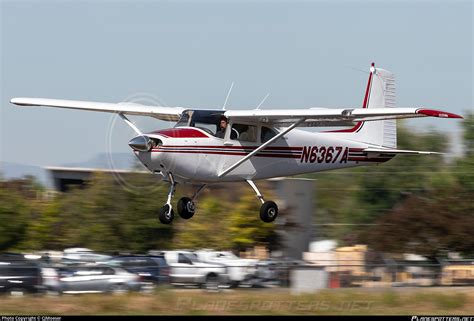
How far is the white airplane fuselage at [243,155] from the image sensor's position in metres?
21.0

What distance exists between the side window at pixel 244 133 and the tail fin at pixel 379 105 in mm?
3746

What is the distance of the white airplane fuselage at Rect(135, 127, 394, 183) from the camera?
68.9 feet

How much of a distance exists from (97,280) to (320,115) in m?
7.47

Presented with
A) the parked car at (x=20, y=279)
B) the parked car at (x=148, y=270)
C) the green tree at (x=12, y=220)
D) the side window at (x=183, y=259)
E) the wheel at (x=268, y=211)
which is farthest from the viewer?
the green tree at (x=12, y=220)

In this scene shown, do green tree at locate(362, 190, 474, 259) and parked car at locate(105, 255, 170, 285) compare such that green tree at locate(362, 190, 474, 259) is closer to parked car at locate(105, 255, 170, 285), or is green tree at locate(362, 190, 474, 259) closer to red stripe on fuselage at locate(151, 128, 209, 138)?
parked car at locate(105, 255, 170, 285)

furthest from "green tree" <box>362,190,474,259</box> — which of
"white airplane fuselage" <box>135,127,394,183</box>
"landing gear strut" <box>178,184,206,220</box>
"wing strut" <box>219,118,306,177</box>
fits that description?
"landing gear strut" <box>178,184,206,220</box>

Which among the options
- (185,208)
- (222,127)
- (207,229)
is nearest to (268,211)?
→ (185,208)

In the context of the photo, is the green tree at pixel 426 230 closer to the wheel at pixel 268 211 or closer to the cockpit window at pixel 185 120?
the wheel at pixel 268 211

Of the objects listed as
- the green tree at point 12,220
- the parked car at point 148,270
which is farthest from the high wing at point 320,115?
the green tree at point 12,220

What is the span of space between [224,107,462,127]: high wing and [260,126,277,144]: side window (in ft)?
0.64

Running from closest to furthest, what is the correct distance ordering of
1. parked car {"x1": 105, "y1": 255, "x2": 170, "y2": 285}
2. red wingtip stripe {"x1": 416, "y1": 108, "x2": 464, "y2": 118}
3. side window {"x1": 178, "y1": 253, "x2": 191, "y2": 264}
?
red wingtip stripe {"x1": 416, "y1": 108, "x2": 464, "y2": 118}, parked car {"x1": 105, "y1": 255, "x2": 170, "y2": 285}, side window {"x1": 178, "y1": 253, "x2": 191, "y2": 264}

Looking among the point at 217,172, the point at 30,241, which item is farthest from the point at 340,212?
the point at 217,172

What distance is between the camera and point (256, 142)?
2281 centimetres

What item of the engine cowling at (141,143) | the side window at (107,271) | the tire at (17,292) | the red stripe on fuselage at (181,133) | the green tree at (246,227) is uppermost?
the green tree at (246,227)
